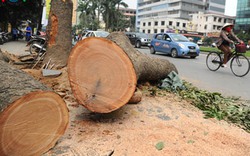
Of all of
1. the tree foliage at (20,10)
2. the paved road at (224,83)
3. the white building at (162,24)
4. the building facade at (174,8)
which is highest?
the building facade at (174,8)

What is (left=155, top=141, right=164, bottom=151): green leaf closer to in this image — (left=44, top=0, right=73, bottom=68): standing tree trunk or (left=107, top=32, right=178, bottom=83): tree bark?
(left=107, top=32, right=178, bottom=83): tree bark

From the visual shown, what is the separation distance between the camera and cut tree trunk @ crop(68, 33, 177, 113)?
3.59 m

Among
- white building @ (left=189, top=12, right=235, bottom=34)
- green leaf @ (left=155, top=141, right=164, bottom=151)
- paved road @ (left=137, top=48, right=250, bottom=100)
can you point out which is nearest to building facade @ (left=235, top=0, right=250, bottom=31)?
white building @ (left=189, top=12, right=235, bottom=34)

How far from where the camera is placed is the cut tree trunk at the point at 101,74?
359 centimetres

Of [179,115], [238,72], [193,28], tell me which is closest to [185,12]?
[193,28]

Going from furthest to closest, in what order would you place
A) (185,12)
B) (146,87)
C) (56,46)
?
(185,12) < (56,46) < (146,87)

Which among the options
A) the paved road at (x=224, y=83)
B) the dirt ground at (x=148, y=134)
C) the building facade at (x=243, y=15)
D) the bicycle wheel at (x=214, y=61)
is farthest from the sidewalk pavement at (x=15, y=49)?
the building facade at (x=243, y=15)

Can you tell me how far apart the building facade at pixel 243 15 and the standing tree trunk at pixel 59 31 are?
7813 centimetres

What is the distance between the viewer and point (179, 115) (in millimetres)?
4176

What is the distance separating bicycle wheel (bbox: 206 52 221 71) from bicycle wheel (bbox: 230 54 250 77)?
0.71 m

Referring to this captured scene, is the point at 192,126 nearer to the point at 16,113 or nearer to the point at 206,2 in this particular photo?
the point at 16,113

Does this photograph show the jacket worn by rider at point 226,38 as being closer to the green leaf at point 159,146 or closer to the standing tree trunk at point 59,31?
the standing tree trunk at point 59,31

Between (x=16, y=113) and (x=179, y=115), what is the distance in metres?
2.44

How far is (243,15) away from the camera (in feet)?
256
